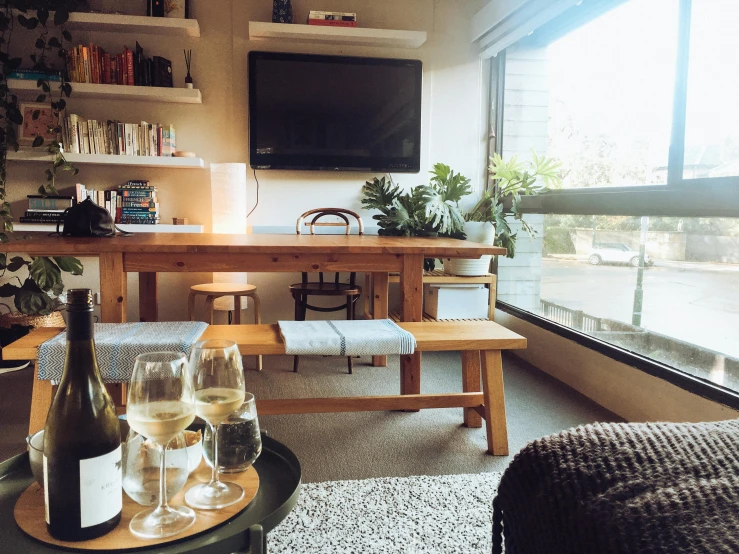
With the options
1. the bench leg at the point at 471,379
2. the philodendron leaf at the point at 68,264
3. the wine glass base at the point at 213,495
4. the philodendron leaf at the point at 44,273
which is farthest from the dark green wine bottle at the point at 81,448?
the philodendron leaf at the point at 68,264

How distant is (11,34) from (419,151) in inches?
109

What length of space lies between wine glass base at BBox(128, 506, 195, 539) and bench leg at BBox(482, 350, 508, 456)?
165 centimetres

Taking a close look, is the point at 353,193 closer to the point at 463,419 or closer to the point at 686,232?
the point at 463,419

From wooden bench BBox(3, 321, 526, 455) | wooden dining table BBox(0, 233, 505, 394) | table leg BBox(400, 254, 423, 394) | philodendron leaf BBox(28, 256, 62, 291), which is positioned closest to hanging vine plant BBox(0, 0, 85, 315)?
philodendron leaf BBox(28, 256, 62, 291)

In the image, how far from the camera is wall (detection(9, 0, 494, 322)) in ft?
12.6

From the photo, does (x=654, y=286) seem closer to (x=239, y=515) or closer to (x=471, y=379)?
(x=471, y=379)

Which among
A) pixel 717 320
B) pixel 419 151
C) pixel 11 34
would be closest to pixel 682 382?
pixel 717 320

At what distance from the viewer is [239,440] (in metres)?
0.90

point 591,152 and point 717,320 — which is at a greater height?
point 591,152

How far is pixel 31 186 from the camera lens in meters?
3.79

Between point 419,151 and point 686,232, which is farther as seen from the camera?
point 419,151

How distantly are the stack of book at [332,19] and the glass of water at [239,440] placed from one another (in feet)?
11.4

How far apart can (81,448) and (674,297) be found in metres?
2.42

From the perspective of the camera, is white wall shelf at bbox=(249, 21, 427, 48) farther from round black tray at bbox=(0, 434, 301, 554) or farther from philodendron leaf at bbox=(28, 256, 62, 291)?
round black tray at bbox=(0, 434, 301, 554)
